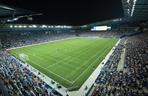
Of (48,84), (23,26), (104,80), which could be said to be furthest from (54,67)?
(23,26)

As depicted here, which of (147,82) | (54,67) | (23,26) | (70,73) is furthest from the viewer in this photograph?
(23,26)

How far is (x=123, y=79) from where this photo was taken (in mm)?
26938

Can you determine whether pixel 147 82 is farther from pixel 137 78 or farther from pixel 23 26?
pixel 23 26

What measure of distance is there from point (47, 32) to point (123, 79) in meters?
81.5

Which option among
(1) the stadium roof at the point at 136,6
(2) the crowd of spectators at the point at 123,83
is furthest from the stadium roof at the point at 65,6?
(2) the crowd of spectators at the point at 123,83

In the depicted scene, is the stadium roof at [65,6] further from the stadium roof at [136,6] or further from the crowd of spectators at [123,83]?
the crowd of spectators at [123,83]

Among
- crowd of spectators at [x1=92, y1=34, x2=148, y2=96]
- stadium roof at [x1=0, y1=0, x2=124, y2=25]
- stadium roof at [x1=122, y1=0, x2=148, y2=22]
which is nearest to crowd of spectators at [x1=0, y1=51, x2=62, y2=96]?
crowd of spectators at [x1=92, y1=34, x2=148, y2=96]

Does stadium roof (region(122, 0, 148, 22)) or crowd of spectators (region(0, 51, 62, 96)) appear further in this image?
stadium roof (region(122, 0, 148, 22))

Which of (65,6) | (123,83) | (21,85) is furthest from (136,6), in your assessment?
(21,85)

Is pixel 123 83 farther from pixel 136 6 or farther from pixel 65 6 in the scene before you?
pixel 65 6

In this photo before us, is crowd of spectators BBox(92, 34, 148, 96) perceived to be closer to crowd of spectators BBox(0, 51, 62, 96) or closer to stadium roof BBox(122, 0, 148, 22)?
crowd of spectators BBox(0, 51, 62, 96)

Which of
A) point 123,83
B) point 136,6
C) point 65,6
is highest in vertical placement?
point 65,6

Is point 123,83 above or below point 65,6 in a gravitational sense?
below

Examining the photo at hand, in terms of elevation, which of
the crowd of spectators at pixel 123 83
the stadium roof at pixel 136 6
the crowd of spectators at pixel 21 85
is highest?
the stadium roof at pixel 136 6
